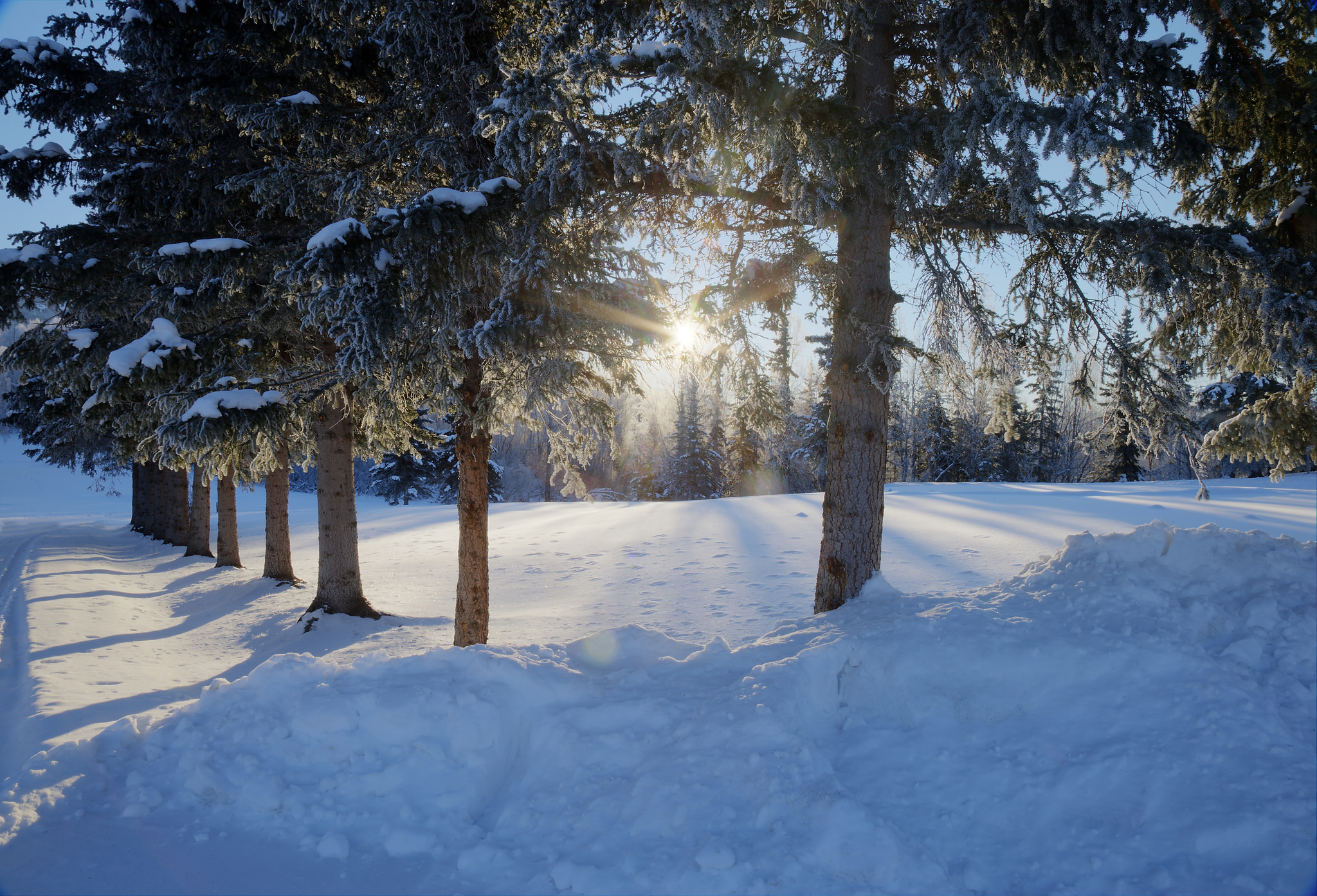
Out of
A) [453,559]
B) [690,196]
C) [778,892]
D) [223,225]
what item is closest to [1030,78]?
[690,196]

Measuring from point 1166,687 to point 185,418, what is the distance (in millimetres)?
7586

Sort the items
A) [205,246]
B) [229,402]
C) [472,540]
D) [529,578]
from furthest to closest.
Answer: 1. [529,578]
2. [472,540]
3. [205,246]
4. [229,402]

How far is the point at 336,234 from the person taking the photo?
4.62 meters

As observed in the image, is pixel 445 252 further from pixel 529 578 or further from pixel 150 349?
pixel 529 578

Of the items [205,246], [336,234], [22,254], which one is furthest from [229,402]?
[22,254]

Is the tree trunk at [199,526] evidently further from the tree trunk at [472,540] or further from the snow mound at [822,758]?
the snow mound at [822,758]

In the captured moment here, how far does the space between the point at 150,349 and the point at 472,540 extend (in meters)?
3.99

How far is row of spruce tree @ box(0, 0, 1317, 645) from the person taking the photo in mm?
4539

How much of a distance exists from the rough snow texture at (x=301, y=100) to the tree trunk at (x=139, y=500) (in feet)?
72.1

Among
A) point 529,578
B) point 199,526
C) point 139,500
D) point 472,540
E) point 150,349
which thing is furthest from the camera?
point 139,500

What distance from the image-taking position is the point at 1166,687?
3.43m

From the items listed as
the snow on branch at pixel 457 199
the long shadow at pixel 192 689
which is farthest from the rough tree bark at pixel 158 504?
the snow on branch at pixel 457 199

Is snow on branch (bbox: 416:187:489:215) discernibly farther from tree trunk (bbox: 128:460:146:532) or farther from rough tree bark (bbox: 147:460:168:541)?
tree trunk (bbox: 128:460:146:532)

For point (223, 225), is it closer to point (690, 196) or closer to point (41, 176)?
point (41, 176)
